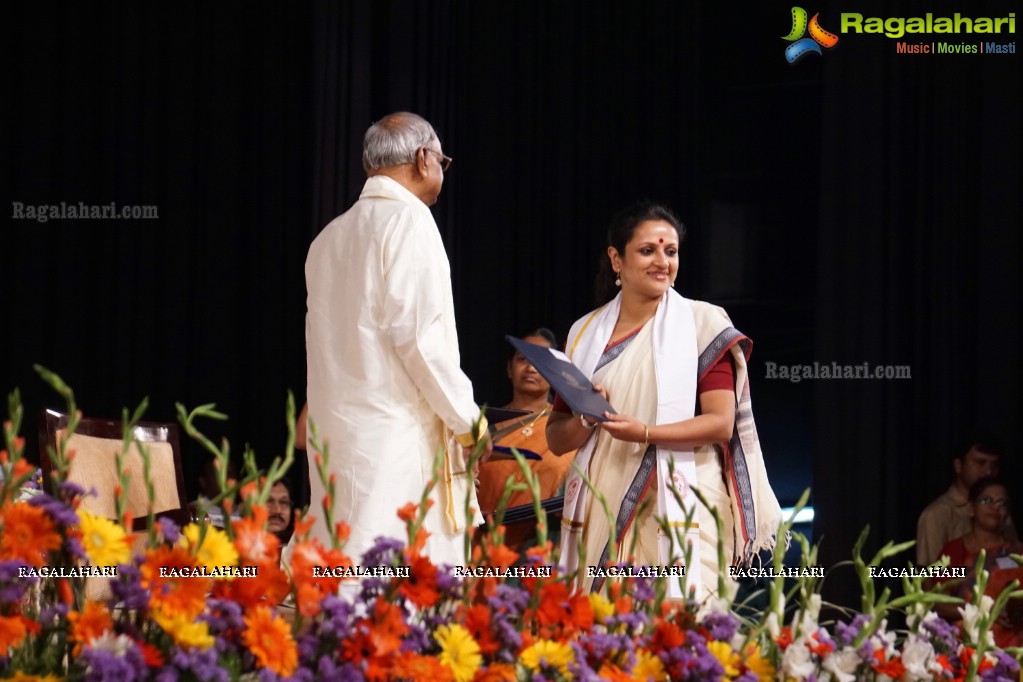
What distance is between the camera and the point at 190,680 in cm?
93

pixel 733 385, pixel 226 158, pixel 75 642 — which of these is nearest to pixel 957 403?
pixel 733 385

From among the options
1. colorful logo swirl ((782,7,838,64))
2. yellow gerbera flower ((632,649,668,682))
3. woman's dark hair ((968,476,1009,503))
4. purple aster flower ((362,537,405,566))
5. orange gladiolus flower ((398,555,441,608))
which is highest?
colorful logo swirl ((782,7,838,64))

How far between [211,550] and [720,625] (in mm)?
418

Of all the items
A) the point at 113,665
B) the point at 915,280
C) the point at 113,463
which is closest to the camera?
the point at 113,665

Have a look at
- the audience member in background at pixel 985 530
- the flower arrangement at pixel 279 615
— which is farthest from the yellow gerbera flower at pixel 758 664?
the audience member in background at pixel 985 530

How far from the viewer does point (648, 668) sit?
1069mm

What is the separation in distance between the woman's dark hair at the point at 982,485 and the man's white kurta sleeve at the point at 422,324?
2268 millimetres

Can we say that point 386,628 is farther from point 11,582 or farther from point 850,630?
point 850,630

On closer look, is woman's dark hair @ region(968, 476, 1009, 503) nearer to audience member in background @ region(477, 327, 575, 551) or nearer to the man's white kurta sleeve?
audience member in background @ region(477, 327, 575, 551)

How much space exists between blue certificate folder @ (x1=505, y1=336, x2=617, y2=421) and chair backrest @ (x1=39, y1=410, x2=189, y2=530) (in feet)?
3.09

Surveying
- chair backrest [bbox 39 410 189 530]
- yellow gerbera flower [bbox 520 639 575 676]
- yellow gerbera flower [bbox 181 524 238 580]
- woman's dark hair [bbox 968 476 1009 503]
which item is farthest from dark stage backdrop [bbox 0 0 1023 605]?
yellow gerbera flower [bbox 181 524 238 580]

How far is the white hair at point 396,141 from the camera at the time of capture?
2717 mm

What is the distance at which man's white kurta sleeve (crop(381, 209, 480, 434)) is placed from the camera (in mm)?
2533

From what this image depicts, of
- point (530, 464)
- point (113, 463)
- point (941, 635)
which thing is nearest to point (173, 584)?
point (941, 635)
